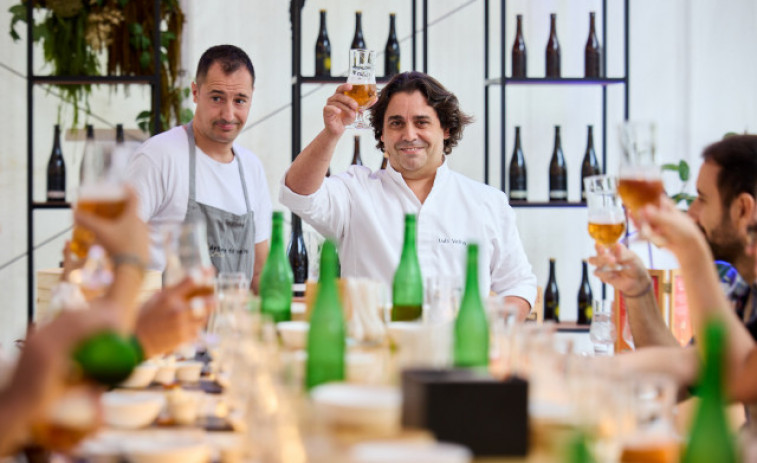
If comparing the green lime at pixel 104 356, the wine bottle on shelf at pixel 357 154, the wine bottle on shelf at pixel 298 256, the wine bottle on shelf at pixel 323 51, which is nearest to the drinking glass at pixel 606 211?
the green lime at pixel 104 356

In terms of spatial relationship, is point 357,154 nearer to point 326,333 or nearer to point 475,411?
point 326,333

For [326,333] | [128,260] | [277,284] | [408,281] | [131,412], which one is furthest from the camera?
[408,281]

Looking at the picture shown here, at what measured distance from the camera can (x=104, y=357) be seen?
1011 millimetres

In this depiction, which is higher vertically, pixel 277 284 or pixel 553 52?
pixel 553 52

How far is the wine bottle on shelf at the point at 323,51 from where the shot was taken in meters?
4.46

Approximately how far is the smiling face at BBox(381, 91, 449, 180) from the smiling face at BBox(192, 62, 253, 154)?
0.69m

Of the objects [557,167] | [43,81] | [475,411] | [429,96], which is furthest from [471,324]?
[557,167]

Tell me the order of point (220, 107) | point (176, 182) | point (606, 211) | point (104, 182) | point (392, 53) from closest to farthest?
1. point (104, 182)
2. point (606, 211)
3. point (176, 182)
4. point (220, 107)
5. point (392, 53)

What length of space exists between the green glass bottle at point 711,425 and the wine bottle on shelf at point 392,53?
11.4 ft

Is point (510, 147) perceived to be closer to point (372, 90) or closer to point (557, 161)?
point (557, 161)

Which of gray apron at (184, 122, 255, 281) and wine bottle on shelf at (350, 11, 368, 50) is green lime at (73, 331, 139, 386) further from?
wine bottle on shelf at (350, 11, 368, 50)

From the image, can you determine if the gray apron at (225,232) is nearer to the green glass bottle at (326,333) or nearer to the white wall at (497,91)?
the white wall at (497,91)

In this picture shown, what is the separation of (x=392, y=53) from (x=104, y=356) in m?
3.71

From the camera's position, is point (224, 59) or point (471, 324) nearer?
point (471, 324)
